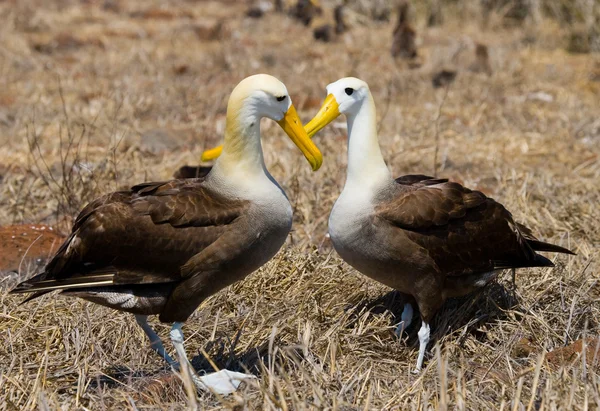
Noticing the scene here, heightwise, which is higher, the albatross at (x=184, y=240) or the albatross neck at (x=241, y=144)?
the albatross neck at (x=241, y=144)

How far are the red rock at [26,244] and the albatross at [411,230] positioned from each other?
162cm

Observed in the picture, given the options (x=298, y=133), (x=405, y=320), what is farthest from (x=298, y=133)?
(x=405, y=320)

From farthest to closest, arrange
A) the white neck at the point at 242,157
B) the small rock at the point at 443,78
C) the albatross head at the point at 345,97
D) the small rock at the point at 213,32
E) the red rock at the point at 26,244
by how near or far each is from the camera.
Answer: the small rock at the point at 213,32 → the small rock at the point at 443,78 → the red rock at the point at 26,244 → the albatross head at the point at 345,97 → the white neck at the point at 242,157

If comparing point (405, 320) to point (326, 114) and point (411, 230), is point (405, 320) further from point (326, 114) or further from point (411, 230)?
point (326, 114)

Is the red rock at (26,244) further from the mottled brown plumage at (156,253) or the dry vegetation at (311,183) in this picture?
the mottled brown plumage at (156,253)

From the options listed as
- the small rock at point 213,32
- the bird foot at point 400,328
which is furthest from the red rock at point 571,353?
the small rock at point 213,32

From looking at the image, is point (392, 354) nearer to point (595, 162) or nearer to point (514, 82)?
point (595, 162)

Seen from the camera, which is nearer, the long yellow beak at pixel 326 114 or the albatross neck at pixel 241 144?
the albatross neck at pixel 241 144

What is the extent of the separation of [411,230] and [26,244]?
6.78 ft

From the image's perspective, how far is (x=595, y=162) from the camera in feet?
20.7

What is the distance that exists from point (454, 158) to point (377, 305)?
2722 millimetres

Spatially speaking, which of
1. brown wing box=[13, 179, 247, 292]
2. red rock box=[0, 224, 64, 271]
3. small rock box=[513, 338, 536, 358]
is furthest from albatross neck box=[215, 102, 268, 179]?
red rock box=[0, 224, 64, 271]

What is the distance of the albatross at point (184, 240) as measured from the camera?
321 centimetres

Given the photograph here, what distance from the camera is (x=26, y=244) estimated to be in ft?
14.8
